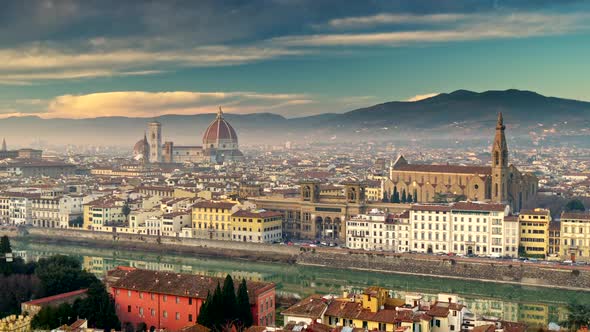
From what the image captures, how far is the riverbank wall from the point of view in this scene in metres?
26.2

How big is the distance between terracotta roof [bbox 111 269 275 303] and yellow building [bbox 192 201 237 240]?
559 inches

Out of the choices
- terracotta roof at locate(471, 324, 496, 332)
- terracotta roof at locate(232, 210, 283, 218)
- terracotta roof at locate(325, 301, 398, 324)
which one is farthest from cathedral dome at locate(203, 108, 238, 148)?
terracotta roof at locate(471, 324, 496, 332)

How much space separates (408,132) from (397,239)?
162m

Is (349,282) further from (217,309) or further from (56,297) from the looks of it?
(217,309)

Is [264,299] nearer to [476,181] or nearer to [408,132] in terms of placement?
[476,181]

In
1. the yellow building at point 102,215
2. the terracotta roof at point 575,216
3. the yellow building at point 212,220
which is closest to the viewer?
the terracotta roof at point 575,216

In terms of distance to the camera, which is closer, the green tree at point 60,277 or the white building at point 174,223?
the green tree at point 60,277

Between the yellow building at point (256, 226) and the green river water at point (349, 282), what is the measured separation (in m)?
1.72

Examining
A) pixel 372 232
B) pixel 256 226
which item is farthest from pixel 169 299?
pixel 256 226

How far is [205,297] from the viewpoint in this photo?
1803 centimetres

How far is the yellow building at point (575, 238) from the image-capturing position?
2805cm

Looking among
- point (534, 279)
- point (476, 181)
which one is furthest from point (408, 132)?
point (534, 279)

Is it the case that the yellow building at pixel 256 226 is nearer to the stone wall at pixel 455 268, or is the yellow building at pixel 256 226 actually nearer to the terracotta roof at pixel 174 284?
the stone wall at pixel 455 268

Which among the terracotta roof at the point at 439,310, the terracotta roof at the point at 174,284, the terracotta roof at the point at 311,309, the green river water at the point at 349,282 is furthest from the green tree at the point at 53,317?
the green river water at the point at 349,282
